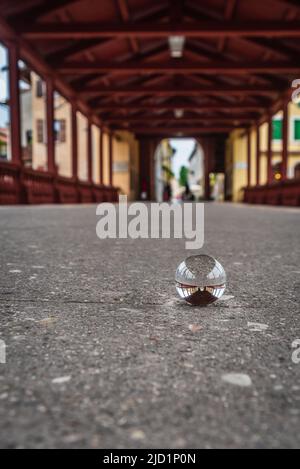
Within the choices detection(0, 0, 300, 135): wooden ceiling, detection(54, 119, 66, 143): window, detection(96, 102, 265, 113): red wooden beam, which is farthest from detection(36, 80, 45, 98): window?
detection(96, 102, 265, 113): red wooden beam

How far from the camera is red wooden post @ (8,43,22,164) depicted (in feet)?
32.8

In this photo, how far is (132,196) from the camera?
2714 centimetres

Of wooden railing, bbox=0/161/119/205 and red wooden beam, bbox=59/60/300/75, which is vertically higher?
red wooden beam, bbox=59/60/300/75

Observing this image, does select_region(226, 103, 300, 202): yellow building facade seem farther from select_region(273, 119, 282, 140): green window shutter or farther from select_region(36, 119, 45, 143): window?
select_region(36, 119, 45, 143): window

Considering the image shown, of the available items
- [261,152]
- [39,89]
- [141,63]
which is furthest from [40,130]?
[141,63]

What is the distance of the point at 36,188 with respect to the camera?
11.4 m

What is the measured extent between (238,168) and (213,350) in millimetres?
25572

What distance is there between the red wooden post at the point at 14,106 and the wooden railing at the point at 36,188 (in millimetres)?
361

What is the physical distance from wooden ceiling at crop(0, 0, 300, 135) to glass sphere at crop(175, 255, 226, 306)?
9501 mm

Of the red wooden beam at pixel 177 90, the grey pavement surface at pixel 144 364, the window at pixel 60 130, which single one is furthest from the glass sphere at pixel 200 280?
the window at pixel 60 130

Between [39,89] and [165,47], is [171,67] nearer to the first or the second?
[165,47]

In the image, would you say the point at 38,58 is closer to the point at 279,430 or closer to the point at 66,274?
the point at 66,274

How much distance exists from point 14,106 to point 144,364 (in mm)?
10250
